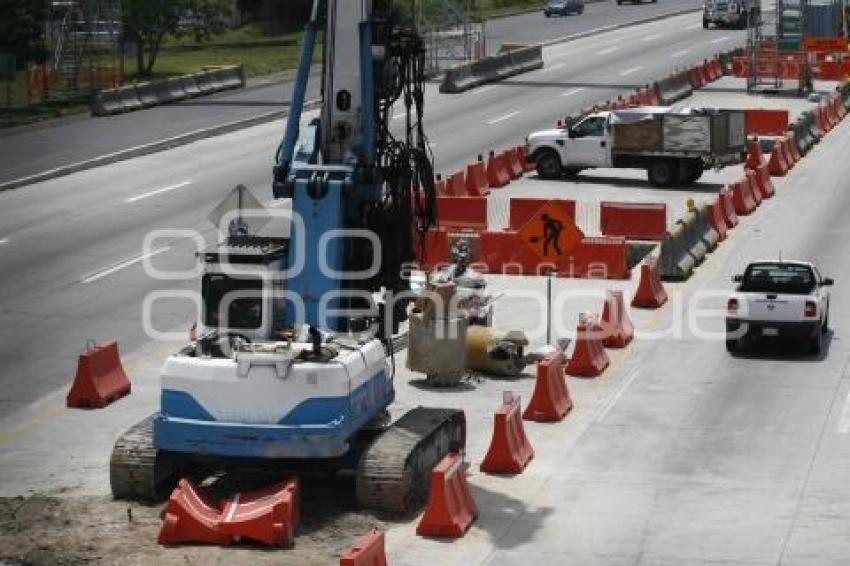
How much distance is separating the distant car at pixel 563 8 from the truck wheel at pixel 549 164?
60.8 meters

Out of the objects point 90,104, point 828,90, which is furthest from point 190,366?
point 828,90

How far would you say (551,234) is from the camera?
32031mm

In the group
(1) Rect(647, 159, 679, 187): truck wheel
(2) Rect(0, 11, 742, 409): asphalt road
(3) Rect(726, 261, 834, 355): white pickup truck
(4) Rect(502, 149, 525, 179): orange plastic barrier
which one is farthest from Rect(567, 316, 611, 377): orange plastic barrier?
(4) Rect(502, 149, 525, 179): orange plastic barrier

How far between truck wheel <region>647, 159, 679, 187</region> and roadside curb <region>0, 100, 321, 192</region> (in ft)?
50.4

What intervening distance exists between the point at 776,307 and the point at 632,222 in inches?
452

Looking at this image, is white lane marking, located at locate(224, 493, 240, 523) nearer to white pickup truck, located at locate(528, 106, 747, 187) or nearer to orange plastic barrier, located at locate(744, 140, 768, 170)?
white pickup truck, located at locate(528, 106, 747, 187)

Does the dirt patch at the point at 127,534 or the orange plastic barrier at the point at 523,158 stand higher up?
the orange plastic barrier at the point at 523,158

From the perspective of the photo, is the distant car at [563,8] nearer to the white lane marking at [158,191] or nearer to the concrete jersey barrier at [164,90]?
the concrete jersey barrier at [164,90]

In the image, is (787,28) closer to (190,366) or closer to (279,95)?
(279,95)

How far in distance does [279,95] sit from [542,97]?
10.0 meters

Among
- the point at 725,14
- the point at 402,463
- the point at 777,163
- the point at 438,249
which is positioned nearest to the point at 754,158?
the point at 777,163

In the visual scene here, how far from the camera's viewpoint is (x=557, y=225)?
31.9 metres

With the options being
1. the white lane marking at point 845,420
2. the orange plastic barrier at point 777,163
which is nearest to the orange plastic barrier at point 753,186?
the orange plastic barrier at point 777,163

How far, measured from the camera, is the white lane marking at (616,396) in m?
28.4
